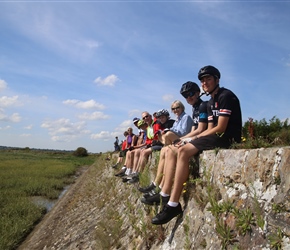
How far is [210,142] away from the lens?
381 cm

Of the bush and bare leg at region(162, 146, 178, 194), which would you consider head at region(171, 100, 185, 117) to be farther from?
the bush

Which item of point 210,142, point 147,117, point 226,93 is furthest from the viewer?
point 147,117

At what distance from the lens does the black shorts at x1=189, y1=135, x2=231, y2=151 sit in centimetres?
379

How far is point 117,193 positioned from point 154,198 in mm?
4911

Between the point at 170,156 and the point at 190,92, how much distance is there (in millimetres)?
1929

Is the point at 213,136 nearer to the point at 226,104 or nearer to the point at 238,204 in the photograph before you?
the point at 226,104

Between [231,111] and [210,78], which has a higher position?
[210,78]

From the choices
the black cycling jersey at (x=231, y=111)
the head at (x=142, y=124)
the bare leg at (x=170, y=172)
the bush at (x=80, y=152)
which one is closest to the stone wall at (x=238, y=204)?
the bare leg at (x=170, y=172)

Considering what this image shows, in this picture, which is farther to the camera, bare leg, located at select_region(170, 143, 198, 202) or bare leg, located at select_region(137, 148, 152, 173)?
bare leg, located at select_region(137, 148, 152, 173)

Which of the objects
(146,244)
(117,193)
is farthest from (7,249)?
(146,244)

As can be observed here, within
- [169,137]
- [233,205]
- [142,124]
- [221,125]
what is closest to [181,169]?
[221,125]

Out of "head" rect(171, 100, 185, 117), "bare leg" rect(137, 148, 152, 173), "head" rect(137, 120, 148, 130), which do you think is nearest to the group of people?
"head" rect(171, 100, 185, 117)

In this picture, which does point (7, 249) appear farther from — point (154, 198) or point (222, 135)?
point (222, 135)

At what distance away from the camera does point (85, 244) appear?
619 centimetres
